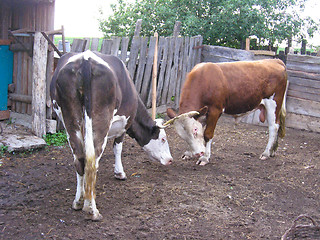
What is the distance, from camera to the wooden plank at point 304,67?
333 inches

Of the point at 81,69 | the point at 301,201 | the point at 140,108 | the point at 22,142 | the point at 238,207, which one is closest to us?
the point at 81,69

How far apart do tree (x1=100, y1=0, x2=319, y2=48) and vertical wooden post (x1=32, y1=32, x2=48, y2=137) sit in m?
6.56

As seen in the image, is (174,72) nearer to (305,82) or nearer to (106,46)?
(106,46)

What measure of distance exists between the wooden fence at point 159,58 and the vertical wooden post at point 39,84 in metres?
1.05

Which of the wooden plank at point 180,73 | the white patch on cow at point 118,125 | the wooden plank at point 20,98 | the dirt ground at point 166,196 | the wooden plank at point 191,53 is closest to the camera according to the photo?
the dirt ground at point 166,196

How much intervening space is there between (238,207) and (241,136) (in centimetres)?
399

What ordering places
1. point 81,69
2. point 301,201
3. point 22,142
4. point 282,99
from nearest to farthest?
point 81,69
point 301,201
point 22,142
point 282,99

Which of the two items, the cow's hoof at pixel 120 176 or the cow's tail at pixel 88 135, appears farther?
the cow's hoof at pixel 120 176

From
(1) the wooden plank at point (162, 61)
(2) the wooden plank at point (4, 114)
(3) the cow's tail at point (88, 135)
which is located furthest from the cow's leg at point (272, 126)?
(2) the wooden plank at point (4, 114)

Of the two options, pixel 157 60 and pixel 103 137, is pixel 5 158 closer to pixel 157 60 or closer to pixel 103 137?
pixel 103 137

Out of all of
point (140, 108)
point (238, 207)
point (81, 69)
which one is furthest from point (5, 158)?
point (238, 207)

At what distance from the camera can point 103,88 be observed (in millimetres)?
3795

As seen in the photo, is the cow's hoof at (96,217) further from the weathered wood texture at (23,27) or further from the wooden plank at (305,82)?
the wooden plank at (305,82)

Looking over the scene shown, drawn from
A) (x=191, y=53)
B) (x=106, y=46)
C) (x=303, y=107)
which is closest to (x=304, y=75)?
(x=303, y=107)
